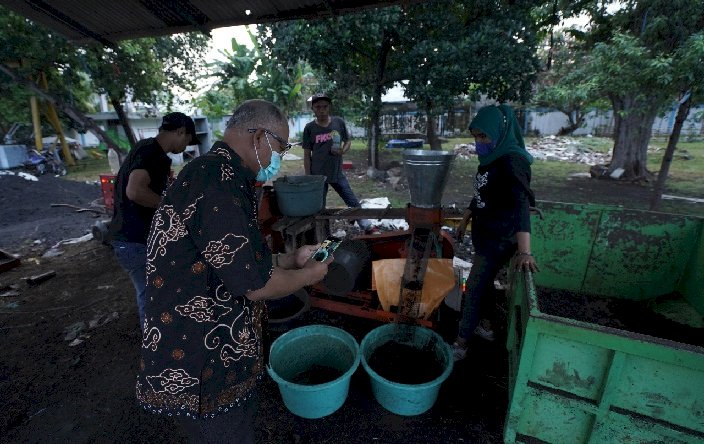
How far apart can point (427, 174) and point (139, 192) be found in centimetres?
240

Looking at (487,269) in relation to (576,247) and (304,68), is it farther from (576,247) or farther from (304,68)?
(304,68)

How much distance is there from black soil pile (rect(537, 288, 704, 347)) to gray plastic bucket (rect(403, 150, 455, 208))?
6.21 feet

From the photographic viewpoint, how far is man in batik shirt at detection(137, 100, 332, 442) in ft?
4.26

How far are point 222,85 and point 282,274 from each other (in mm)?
20803

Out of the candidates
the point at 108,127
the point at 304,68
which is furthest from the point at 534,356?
the point at 108,127

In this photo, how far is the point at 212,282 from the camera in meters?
1.41

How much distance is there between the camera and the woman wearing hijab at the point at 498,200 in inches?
101

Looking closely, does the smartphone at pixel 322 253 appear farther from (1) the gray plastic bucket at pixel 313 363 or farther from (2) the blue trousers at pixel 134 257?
(2) the blue trousers at pixel 134 257

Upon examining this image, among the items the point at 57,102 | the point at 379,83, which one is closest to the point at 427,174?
the point at 379,83

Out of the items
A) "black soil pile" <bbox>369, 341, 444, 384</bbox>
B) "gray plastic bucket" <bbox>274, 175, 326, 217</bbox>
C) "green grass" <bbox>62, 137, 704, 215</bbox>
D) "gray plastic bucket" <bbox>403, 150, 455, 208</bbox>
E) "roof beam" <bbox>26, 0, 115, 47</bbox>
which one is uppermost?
"roof beam" <bbox>26, 0, 115, 47</bbox>

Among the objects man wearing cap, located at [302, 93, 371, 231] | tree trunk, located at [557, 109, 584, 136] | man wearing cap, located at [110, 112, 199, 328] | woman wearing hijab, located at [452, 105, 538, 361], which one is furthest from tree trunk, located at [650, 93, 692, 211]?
tree trunk, located at [557, 109, 584, 136]

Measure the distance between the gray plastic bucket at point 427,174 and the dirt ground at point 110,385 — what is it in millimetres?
1476

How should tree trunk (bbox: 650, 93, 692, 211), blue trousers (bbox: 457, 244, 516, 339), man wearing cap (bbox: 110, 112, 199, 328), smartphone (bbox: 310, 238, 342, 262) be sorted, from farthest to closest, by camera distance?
tree trunk (bbox: 650, 93, 692, 211), blue trousers (bbox: 457, 244, 516, 339), man wearing cap (bbox: 110, 112, 199, 328), smartphone (bbox: 310, 238, 342, 262)

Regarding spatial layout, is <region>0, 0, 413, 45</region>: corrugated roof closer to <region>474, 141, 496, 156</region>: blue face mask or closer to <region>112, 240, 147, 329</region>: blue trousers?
<region>474, 141, 496, 156</region>: blue face mask
